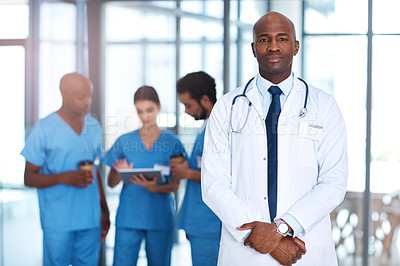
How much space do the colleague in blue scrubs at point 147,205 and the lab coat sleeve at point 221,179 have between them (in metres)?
1.03

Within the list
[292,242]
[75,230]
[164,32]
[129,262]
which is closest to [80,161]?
[75,230]

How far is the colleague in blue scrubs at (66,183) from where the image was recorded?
10.4ft

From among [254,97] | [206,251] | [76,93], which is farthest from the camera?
[76,93]

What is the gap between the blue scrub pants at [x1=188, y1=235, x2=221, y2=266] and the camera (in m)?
2.89

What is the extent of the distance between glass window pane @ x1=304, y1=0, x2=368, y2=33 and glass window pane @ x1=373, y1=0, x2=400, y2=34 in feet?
0.22

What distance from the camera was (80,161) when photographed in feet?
10.7

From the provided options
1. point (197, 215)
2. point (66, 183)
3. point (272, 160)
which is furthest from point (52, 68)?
point (272, 160)

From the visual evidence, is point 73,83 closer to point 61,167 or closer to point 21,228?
point 61,167

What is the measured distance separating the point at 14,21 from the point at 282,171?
2589mm

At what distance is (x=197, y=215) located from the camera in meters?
2.92

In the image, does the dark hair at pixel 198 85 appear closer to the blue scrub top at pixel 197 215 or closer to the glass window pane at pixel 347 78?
the blue scrub top at pixel 197 215

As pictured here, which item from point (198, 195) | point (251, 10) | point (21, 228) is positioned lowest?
point (21, 228)

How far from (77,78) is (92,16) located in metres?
0.55

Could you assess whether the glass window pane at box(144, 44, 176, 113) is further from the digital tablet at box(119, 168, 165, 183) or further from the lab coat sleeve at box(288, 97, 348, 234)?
the lab coat sleeve at box(288, 97, 348, 234)
